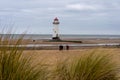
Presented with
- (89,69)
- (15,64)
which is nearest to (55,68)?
(89,69)

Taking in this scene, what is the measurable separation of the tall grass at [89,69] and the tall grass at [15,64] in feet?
2.93

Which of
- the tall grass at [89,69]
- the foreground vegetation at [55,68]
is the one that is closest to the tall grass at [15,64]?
the foreground vegetation at [55,68]

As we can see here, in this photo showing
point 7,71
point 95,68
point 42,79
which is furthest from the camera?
point 95,68

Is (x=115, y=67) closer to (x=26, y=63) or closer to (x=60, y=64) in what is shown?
(x=60, y=64)

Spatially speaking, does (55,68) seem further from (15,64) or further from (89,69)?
(15,64)

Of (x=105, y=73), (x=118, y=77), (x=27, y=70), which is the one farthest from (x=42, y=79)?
(x=118, y=77)

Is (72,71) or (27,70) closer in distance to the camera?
(27,70)

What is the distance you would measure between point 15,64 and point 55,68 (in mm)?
1476

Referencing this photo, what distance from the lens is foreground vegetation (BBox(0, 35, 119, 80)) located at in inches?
202

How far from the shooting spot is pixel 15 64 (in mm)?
5156

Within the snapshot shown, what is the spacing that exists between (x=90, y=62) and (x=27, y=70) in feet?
4.71

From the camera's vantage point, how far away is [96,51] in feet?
22.0

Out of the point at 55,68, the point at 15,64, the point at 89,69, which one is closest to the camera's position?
the point at 15,64

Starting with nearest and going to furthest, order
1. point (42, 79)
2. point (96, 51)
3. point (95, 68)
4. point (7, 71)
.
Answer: point (7, 71)
point (42, 79)
point (95, 68)
point (96, 51)
